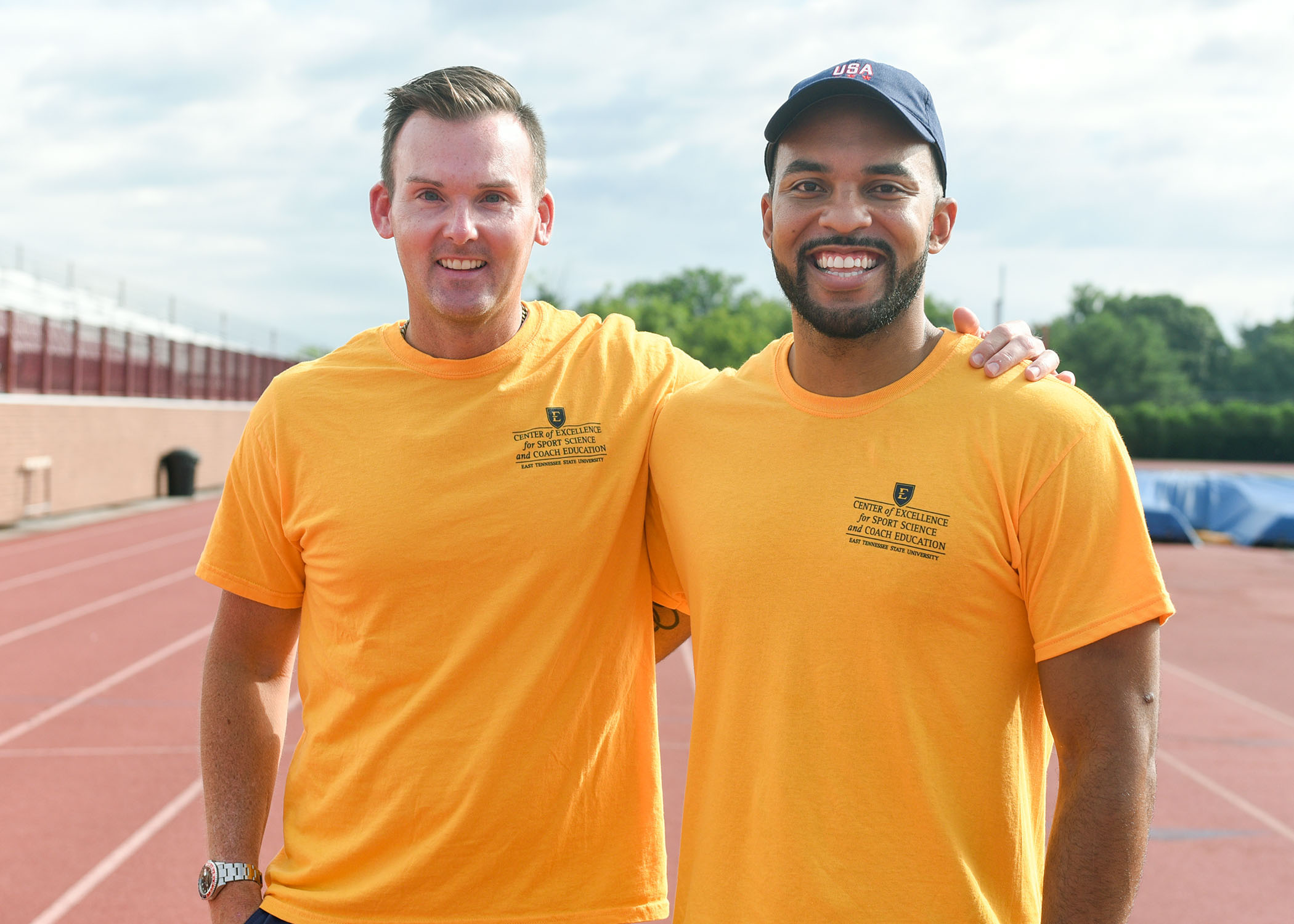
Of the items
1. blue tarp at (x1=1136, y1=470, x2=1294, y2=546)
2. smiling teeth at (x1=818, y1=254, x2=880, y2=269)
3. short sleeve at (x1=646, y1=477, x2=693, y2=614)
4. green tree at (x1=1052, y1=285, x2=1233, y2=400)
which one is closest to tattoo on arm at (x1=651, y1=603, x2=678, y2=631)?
short sleeve at (x1=646, y1=477, x2=693, y2=614)

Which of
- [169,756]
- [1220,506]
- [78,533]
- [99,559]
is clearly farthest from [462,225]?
[1220,506]

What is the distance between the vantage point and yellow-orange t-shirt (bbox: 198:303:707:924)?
2449mm

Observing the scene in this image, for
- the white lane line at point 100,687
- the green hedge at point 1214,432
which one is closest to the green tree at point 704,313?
the green hedge at point 1214,432

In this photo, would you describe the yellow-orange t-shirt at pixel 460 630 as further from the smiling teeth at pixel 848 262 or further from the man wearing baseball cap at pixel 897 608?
the smiling teeth at pixel 848 262

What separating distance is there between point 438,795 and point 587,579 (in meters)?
0.60

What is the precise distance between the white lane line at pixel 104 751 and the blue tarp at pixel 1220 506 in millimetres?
18543

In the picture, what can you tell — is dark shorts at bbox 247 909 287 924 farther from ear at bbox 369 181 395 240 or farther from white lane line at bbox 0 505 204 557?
white lane line at bbox 0 505 204 557

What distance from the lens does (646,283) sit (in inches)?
3674

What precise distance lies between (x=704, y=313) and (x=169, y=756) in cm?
8968

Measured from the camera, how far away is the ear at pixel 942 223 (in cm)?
252

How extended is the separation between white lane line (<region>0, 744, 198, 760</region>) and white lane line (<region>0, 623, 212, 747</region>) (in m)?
0.29

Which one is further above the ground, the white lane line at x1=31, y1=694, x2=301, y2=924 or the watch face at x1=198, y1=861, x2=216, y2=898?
the watch face at x1=198, y1=861, x2=216, y2=898

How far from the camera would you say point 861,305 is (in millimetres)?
2354

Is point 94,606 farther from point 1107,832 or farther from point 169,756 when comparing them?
point 1107,832
